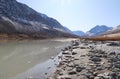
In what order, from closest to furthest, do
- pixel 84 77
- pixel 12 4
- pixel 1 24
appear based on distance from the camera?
pixel 84 77
pixel 1 24
pixel 12 4

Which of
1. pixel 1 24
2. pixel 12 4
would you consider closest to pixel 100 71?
pixel 1 24

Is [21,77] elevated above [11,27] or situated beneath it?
situated beneath

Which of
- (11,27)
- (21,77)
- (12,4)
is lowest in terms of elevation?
(21,77)

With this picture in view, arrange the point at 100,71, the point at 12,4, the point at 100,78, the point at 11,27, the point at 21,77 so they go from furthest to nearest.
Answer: the point at 12,4 < the point at 11,27 < the point at 21,77 < the point at 100,71 < the point at 100,78

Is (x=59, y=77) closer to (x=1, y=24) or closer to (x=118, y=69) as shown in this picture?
(x=118, y=69)

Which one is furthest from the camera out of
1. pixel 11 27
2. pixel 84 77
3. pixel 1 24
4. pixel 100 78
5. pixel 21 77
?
pixel 11 27

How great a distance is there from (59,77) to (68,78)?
85 centimetres

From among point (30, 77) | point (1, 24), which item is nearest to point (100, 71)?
point (30, 77)

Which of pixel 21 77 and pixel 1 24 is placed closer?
pixel 21 77

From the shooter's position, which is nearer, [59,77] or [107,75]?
[107,75]

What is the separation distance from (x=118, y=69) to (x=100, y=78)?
11.4ft

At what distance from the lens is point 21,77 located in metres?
20.5

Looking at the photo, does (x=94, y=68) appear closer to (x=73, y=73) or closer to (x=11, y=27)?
(x=73, y=73)

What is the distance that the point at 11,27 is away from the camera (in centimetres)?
12169
